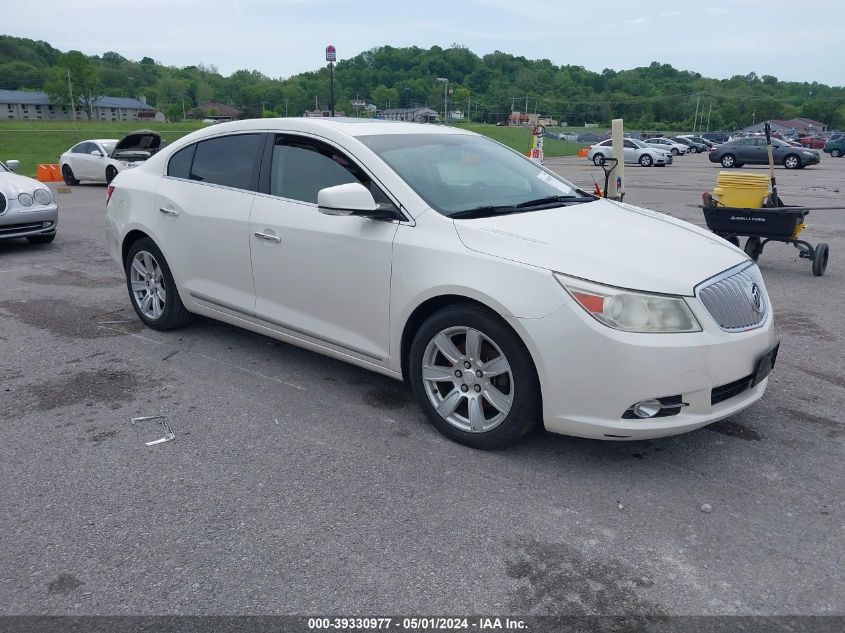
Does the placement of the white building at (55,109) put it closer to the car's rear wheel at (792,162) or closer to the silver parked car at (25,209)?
the car's rear wheel at (792,162)

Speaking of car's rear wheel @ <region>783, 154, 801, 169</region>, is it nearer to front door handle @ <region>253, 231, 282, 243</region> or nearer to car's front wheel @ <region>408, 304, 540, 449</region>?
front door handle @ <region>253, 231, 282, 243</region>

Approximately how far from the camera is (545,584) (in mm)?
2740

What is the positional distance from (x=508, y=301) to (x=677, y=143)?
53879 mm

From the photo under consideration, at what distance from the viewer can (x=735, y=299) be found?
3.64 meters

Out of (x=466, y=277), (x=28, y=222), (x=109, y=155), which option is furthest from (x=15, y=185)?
(x=109, y=155)

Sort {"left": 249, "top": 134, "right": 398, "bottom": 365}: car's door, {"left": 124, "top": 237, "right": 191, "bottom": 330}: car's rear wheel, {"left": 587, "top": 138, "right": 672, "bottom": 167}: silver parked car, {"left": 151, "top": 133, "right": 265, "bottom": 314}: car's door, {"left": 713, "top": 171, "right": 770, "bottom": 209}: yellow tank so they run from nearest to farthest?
{"left": 249, "top": 134, "right": 398, "bottom": 365}: car's door
{"left": 151, "top": 133, "right": 265, "bottom": 314}: car's door
{"left": 124, "top": 237, "right": 191, "bottom": 330}: car's rear wheel
{"left": 713, "top": 171, "right": 770, "bottom": 209}: yellow tank
{"left": 587, "top": 138, "right": 672, "bottom": 167}: silver parked car

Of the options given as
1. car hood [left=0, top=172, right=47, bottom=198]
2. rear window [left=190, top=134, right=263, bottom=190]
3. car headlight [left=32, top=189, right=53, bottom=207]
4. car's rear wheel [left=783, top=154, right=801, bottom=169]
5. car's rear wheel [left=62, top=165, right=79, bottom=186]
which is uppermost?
rear window [left=190, top=134, right=263, bottom=190]

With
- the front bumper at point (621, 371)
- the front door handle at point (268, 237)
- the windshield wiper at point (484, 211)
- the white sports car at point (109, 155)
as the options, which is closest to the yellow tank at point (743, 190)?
the windshield wiper at point (484, 211)

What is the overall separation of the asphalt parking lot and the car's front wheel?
0.50ft

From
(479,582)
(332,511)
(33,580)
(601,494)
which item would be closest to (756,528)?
(601,494)

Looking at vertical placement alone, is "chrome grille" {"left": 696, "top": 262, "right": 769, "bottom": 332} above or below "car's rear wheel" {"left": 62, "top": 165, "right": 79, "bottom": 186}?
above

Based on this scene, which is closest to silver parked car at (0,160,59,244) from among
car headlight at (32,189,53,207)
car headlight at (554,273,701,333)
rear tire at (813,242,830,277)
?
car headlight at (32,189,53,207)

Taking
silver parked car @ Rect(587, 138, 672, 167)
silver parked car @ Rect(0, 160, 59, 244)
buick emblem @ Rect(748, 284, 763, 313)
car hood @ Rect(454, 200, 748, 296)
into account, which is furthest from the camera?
silver parked car @ Rect(587, 138, 672, 167)

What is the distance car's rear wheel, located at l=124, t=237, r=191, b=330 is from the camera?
5613 millimetres
